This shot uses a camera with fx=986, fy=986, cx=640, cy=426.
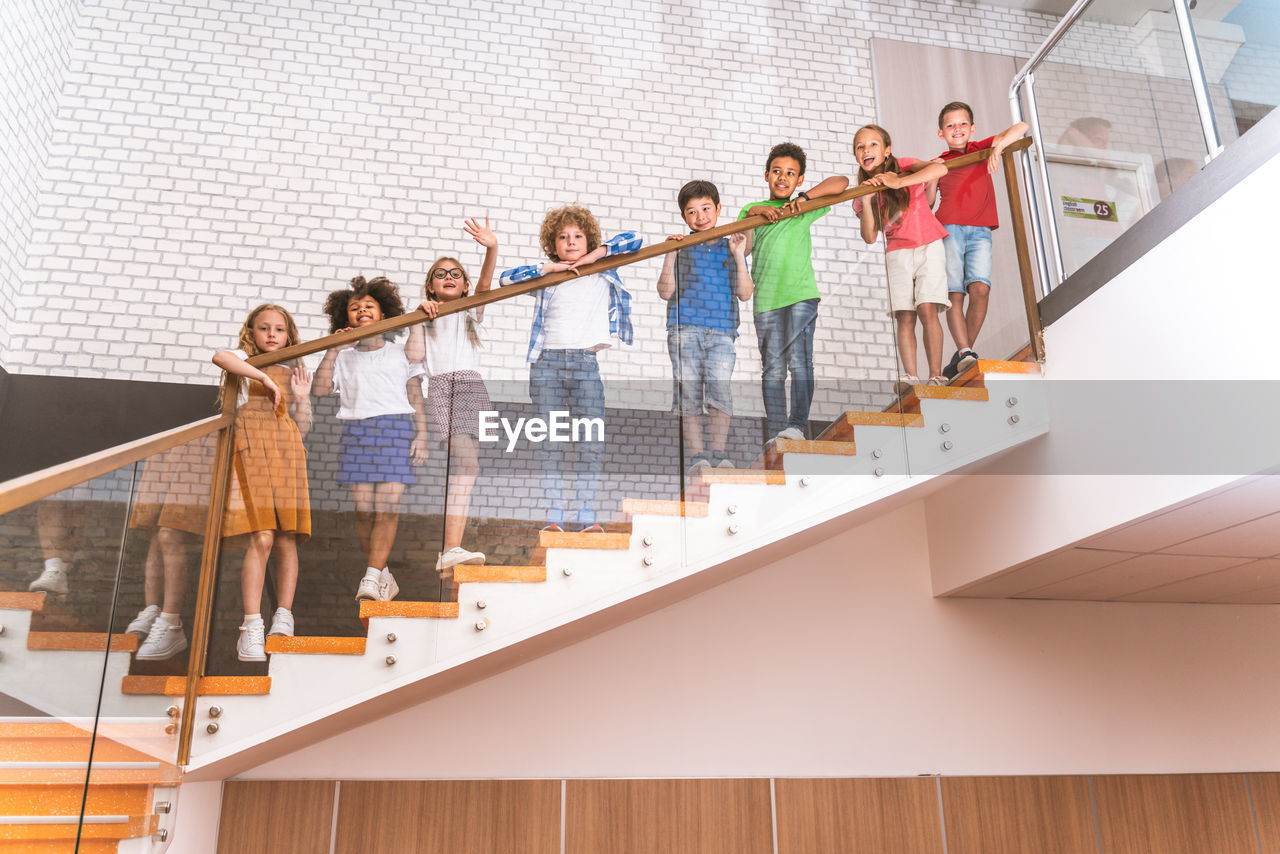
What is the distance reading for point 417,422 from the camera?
3340mm

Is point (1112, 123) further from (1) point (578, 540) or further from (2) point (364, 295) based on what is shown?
(2) point (364, 295)

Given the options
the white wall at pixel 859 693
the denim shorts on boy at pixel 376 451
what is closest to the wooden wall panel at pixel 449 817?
the white wall at pixel 859 693

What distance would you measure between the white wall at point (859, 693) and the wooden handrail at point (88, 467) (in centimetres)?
202

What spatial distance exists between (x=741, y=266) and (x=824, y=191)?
0.55m

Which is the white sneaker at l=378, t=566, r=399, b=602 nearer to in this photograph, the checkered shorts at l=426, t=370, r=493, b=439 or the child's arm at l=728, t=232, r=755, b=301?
the checkered shorts at l=426, t=370, r=493, b=439

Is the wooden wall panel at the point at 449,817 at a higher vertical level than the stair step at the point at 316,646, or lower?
lower

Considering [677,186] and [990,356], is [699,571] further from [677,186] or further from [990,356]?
[677,186]

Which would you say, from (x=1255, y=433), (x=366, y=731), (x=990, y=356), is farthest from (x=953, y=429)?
(x=366, y=731)

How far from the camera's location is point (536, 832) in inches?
177

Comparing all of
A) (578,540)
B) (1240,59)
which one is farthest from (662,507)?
(1240,59)

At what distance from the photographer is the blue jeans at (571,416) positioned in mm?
3416

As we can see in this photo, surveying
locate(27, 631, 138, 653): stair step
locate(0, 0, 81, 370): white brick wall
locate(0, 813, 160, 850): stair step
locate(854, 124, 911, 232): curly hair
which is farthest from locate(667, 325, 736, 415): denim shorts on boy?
locate(0, 0, 81, 370): white brick wall

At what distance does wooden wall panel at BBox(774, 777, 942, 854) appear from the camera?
4695mm

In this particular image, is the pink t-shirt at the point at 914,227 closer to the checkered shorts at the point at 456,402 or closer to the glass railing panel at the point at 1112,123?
the glass railing panel at the point at 1112,123
